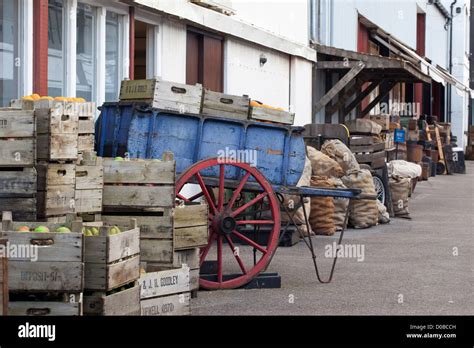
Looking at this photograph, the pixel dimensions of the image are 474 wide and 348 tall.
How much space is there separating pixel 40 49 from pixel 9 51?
0.47 meters

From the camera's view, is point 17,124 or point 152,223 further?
point 152,223

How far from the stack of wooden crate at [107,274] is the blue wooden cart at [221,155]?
2377 millimetres

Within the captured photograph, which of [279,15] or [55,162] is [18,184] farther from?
[279,15]

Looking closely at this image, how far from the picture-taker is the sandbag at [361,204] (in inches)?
645

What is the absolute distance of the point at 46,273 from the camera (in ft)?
22.9

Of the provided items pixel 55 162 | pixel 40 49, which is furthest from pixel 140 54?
pixel 55 162

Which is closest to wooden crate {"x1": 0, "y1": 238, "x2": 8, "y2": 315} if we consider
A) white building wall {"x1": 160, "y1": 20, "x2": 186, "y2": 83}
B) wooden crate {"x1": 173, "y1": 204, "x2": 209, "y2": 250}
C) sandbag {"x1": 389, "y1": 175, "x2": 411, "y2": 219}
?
wooden crate {"x1": 173, "y1": 204, "x2": 209, "y2": 250}

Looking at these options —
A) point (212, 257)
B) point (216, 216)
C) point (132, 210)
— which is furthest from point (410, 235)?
point (132, 210)

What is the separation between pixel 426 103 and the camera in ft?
143

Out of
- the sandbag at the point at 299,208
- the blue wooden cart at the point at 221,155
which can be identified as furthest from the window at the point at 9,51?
the sandbag at the point at 299,208

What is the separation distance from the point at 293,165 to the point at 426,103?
3363cm

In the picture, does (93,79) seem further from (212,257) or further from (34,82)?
(212,257)

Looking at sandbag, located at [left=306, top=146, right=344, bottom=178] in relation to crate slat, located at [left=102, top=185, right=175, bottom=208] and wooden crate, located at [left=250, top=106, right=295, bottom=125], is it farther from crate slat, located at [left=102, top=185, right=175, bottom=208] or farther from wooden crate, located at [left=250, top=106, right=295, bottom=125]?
crate slat, located at [left=102, top=185, right=175, bottom=208]

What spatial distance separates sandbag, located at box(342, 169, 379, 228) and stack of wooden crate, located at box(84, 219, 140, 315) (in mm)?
9202
